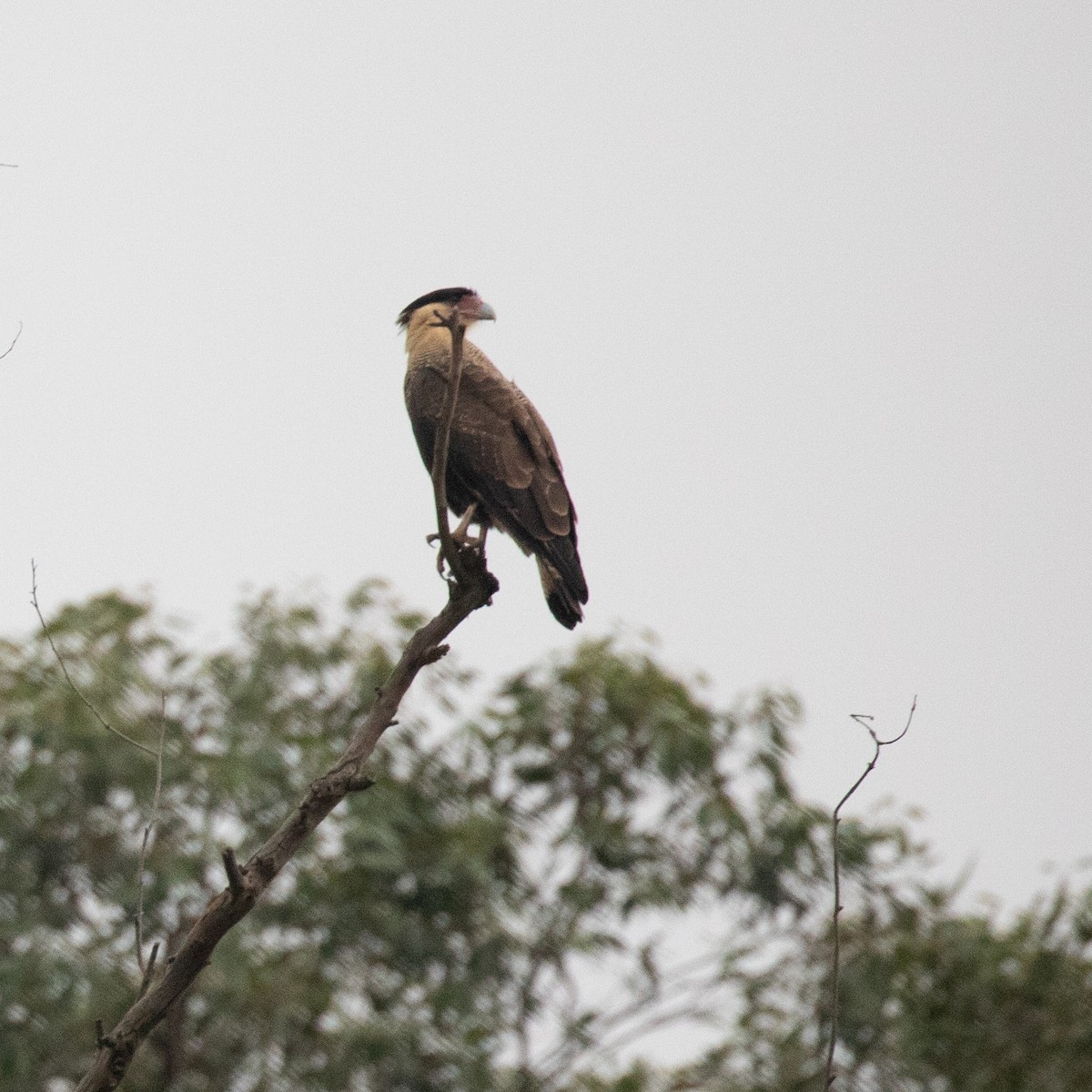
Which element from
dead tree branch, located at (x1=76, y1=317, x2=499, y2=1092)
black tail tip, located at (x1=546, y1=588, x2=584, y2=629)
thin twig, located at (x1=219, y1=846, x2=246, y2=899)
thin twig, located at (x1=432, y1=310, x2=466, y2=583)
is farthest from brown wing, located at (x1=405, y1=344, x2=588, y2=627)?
thin twig, located at (x1=219, y1=846, x2=246, y2=899)

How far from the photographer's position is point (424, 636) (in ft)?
10.9

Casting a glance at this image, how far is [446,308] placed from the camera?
20.1 feet

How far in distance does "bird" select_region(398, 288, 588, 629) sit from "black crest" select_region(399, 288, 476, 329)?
10.3 inches

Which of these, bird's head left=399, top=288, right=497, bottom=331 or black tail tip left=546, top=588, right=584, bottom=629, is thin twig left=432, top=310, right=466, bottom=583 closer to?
black tail tip left=546, top=588, right=584, bottom=629

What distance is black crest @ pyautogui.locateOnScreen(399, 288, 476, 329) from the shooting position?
20.1 feet

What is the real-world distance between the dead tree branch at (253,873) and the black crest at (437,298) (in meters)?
2.89

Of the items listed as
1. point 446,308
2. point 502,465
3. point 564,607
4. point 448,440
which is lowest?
point 448,440

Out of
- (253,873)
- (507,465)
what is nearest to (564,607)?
(507,465)

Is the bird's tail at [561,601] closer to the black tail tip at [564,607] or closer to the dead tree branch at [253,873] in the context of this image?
the black tail tip at [564,607]

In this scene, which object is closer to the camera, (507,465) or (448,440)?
(448,440)

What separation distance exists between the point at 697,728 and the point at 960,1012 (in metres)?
1.97

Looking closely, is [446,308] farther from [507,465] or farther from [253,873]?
[253,873]

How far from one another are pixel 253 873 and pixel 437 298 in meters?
3.89

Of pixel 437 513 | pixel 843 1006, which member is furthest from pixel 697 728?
pixel 437 513
